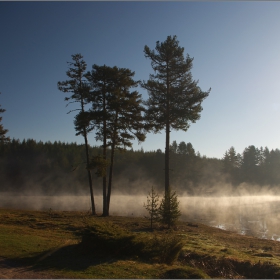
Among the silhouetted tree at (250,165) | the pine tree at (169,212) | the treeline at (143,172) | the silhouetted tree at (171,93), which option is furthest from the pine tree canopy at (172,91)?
the silhouetted tree at (250,165)

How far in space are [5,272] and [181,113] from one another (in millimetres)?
18575

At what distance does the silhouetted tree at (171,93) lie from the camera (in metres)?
24.7

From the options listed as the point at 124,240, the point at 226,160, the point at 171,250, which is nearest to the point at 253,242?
the point at 171,250

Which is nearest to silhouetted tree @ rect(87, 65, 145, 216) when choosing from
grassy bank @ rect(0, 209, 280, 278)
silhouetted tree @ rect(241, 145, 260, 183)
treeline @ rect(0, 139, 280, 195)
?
grassy bank @ rect(0, 209, 280, 278)

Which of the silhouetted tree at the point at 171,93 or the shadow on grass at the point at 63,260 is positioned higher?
the silhouetted tree at the point at 171,93

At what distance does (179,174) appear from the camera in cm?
8525

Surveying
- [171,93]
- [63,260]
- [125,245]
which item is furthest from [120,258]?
[171,93]

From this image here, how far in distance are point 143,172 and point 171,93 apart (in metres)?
73.3

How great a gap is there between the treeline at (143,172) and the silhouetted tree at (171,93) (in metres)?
57.1

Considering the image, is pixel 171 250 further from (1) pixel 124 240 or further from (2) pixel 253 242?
(2) pixel 253 242

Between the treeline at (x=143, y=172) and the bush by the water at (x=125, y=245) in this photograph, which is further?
the treeline at (x=143, y=172)

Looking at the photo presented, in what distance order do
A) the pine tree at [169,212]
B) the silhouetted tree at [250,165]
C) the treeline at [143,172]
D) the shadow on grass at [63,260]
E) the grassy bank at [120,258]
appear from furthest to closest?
1. the silhouetted tree at [250,165]
2. the treeline at [143,172]
3. the pine tree at [169,212]
4. the shadow on grass at [63,260]
5. the grassy bank at [120,258]

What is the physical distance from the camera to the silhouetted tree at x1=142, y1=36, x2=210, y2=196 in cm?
2472

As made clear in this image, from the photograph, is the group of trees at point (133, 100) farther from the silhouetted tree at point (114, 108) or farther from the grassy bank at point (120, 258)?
the grassy bank at point (120, 258)
